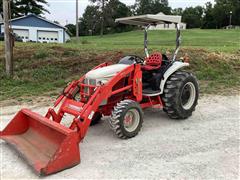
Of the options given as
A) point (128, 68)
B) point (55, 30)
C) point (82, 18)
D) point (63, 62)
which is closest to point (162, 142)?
point (128, 68)

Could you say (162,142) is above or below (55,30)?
below

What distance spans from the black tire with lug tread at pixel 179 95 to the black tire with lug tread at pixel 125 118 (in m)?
0.85

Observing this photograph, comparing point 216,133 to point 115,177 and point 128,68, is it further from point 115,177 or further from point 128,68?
point 115,177

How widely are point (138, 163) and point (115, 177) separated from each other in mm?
490

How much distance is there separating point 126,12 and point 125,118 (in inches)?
3078

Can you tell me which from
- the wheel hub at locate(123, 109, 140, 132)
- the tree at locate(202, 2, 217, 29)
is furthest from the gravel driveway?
the tree at locate(202, 2, 217, 29)

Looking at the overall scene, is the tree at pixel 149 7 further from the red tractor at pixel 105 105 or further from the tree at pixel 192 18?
the red tractor at pixel 105 105

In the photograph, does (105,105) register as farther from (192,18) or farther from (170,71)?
(192,18)

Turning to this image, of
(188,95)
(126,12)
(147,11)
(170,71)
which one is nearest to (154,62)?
(170,71)

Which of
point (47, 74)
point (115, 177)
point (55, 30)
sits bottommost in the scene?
point (115, 177)

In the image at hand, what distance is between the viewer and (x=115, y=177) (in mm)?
4113

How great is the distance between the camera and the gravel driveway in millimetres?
4211

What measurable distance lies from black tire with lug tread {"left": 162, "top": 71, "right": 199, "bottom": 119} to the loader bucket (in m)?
2.26

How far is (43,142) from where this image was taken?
4.82 meters
